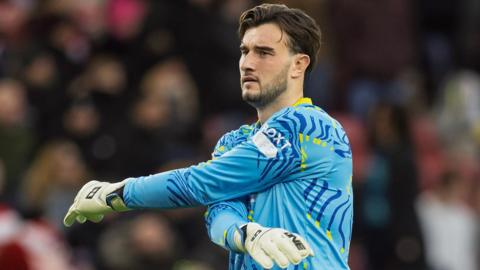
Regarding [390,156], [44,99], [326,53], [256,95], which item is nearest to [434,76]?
[326,53]

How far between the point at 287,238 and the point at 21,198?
298 inches

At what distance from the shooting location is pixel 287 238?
20.9 feet

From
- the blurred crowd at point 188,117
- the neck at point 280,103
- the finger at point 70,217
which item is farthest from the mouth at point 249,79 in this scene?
the blurred crowd at point 188,117

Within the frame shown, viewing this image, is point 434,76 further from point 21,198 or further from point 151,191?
point 151,191

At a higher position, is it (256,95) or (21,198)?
(256,95)

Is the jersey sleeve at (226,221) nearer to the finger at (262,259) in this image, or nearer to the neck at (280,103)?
the finger at (262,259)

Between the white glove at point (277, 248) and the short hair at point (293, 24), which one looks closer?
the white glove at point (277, 248)

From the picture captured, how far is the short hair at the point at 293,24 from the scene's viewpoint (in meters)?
7.10

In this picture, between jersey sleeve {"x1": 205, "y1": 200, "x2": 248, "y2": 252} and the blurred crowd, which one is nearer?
jersey sleeve {"x1": 205, "y1": 200, "x2": 248, "y2": 252}

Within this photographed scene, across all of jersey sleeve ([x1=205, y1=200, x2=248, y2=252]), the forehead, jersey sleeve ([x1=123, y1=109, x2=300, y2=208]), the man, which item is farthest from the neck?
jersey sleeve ([x1=205, y1=200, x2=248, y2=252])

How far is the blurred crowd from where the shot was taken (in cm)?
1306

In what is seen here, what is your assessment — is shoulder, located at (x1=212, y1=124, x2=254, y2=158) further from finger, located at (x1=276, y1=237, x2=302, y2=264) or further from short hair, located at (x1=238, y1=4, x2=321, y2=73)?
finger, located at (x1=276, y1=237, x2=302, y2=264)

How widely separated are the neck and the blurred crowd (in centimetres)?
449

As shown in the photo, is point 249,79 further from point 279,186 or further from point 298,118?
point 279,186
